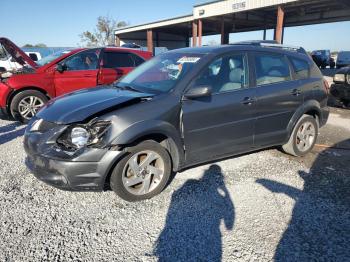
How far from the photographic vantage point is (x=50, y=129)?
10.7ft

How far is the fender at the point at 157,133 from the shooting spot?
10.4 ft

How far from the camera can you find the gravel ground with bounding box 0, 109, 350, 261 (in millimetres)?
2637

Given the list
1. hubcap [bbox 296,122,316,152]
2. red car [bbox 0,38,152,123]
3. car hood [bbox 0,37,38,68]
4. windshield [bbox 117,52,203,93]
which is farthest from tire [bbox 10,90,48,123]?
hubcap [bbox 296,122,316,152]

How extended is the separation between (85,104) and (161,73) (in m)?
1.19

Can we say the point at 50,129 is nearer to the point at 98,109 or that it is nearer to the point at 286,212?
the point at 98,109

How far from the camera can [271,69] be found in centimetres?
447

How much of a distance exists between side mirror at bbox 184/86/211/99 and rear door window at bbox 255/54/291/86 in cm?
108

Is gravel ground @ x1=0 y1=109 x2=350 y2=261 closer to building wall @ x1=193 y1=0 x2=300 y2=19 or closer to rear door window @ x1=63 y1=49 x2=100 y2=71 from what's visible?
rear door window @ x1=63 y1=49 x2=100 y2=71

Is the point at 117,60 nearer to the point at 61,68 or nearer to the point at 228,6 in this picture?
the point at 61,68

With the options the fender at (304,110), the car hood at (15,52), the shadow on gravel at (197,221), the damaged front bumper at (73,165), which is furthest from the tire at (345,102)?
the car hood at (15,52)

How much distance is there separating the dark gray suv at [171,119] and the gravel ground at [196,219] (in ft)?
1.10

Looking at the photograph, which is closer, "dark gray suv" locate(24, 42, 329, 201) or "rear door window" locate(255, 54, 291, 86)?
"dark gray suv" locate(24, 42, 329, 201)

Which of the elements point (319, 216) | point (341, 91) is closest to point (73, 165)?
point (319, 216)

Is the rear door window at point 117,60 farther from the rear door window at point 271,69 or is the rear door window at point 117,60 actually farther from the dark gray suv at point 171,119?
the rear door window at point 271,69
